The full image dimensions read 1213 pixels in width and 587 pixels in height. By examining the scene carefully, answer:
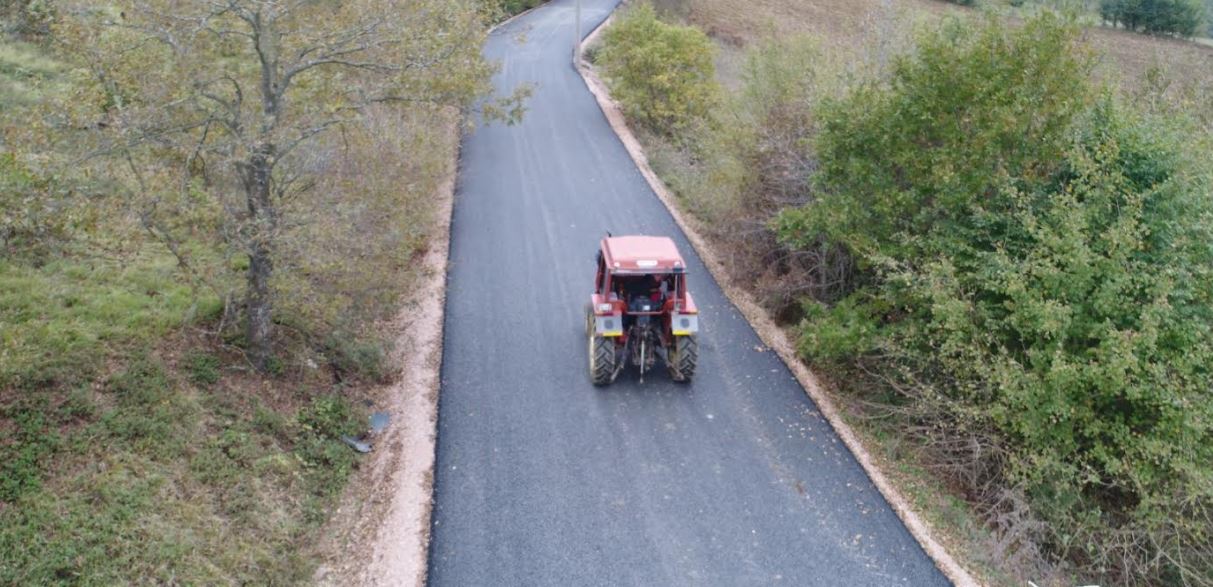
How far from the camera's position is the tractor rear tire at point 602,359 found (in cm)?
1320

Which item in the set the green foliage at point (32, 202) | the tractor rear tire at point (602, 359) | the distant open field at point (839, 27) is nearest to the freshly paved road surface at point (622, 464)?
the tractor rear tire at point (602, 359)

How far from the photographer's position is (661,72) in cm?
2914

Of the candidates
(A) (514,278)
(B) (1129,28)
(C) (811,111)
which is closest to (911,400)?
(C) (811,111)

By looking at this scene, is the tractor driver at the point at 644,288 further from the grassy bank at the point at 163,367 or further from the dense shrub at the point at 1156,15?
the dense shrub at the point at 1156,15

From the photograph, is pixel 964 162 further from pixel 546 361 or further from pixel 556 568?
pixel 556 568

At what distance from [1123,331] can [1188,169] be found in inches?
126

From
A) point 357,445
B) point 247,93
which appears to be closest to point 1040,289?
point 357,445

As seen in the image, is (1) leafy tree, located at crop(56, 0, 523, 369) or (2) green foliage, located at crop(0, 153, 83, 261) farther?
(1) leafy tree, located at crop(56, 0, 523, 369)

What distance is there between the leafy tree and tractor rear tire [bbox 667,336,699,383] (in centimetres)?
496

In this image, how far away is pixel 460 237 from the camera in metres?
20.2

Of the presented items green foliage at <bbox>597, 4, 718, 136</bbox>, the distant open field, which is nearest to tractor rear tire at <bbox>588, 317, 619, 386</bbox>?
the distant open field

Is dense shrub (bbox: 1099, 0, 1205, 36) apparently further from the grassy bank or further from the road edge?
the grassy bank

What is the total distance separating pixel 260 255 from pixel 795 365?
9.30m

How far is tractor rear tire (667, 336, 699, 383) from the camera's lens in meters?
13.3
